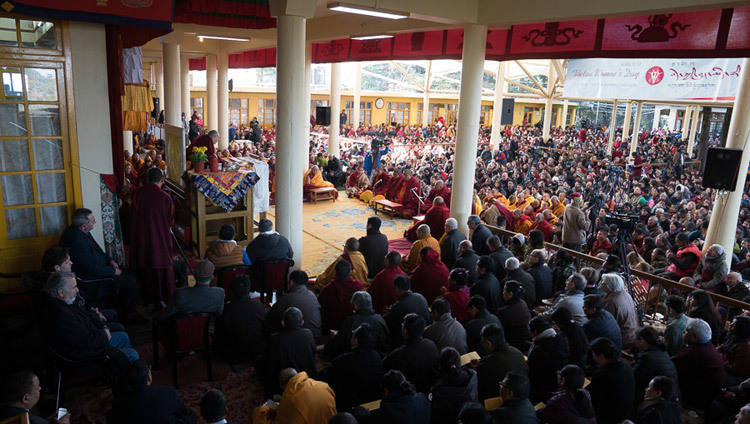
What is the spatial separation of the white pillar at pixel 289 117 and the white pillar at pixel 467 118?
96.7 inches

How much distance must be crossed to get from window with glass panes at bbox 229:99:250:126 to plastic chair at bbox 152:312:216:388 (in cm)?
2653

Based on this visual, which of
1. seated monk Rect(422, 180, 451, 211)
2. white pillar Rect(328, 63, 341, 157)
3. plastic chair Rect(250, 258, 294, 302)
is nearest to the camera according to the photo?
plastic chair Rect(250, 258, 294, 302)

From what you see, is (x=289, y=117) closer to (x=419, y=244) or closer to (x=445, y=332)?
(x=419, y=244)

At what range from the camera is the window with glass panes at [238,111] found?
29203 mm

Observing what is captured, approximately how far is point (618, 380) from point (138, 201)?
456 cm

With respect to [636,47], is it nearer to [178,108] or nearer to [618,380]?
[618,380]

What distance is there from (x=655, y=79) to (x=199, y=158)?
10.3 m

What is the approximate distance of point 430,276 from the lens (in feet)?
18.8

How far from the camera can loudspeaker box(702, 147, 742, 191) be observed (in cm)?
634

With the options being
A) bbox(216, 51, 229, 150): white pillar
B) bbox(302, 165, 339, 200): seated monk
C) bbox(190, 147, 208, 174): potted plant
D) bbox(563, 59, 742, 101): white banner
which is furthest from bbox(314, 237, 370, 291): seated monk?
bbox(216, 51, 229, 150): white pillar

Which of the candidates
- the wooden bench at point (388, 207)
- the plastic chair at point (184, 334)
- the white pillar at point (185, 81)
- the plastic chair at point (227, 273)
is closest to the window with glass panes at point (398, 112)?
the white pillar at point (185, 81)

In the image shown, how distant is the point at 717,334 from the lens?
4.87 metres

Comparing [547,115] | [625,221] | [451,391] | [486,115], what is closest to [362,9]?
[625,221]

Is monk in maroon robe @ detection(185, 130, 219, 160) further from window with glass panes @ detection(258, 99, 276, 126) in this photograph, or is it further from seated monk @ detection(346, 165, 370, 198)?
window with glass panes @ detection(258, 99, 276, 126)
